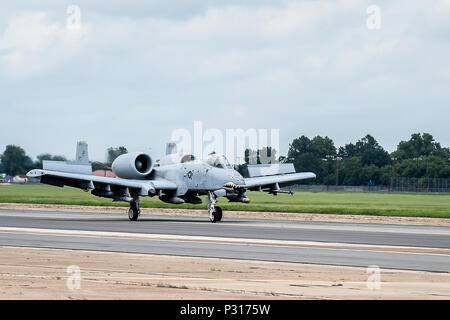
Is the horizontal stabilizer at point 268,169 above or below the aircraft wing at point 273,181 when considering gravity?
above

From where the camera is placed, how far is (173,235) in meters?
29.0

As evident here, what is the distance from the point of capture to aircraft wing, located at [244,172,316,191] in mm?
41969

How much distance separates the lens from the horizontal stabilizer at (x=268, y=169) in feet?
145

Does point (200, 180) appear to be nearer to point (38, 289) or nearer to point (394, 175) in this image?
point (38, 289)

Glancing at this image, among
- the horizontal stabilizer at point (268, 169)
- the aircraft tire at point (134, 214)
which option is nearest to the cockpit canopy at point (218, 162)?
the horizontal stabilizer at point (268, 169)

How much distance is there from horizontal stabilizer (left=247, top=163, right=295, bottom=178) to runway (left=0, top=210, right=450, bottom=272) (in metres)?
9.04

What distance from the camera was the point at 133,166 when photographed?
43281 millimetres

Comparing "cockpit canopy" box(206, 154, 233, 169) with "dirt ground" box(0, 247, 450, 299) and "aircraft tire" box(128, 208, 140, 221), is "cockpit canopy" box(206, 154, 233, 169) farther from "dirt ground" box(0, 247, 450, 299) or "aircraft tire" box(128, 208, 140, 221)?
"dirt ground" box(0, 247, 450, 299)

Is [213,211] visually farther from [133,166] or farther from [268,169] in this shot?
A: [268,169]

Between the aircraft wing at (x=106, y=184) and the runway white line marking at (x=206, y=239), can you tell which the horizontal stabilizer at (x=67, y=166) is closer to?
the aircraft wing at (x=106, y=184)

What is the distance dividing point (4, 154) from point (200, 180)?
85.9 metres

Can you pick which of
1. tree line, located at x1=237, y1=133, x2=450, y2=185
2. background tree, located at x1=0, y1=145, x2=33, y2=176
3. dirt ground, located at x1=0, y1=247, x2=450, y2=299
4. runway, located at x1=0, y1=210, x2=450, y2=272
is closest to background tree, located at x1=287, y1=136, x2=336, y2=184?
tree line, located at x1=237, y1=133, x2=450, y2=185
